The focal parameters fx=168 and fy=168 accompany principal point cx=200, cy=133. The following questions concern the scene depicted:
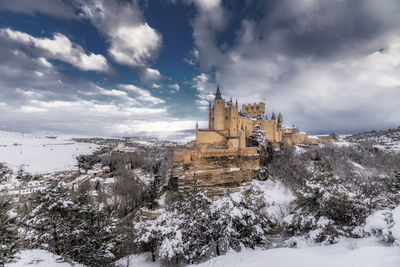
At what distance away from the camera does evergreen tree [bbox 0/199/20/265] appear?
5.47 metres

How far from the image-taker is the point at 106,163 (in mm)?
72812

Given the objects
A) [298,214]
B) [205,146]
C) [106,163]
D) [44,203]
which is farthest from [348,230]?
[106,163]

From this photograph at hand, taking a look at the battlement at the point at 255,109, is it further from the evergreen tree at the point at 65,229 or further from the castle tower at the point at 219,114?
the evergreen tree at the point at 65,229

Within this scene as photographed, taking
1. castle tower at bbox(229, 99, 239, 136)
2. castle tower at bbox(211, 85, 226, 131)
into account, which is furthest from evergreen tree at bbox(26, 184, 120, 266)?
castle tower at bbox(211, 85, 226, 131)

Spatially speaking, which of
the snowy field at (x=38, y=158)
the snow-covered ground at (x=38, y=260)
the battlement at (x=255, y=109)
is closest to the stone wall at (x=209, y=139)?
the battlement at (x=255, y=109)

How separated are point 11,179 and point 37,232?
72.1 meters

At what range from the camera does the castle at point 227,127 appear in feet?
103

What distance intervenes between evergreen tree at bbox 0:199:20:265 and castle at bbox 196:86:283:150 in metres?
25.8

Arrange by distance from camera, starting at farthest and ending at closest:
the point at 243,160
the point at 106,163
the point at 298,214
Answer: the point at 106,163 < the point at 243,160 < the point at 298,214

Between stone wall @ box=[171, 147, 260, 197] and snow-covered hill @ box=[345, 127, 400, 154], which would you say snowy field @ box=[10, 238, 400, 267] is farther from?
snow-covered hill @ box=[345, 127, 400, 154]

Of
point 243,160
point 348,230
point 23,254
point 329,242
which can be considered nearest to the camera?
point 23,254

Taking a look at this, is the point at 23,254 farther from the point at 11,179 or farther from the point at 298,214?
the point at 11,179

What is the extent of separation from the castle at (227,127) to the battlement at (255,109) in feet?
19.4

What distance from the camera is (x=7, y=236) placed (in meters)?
5.82
